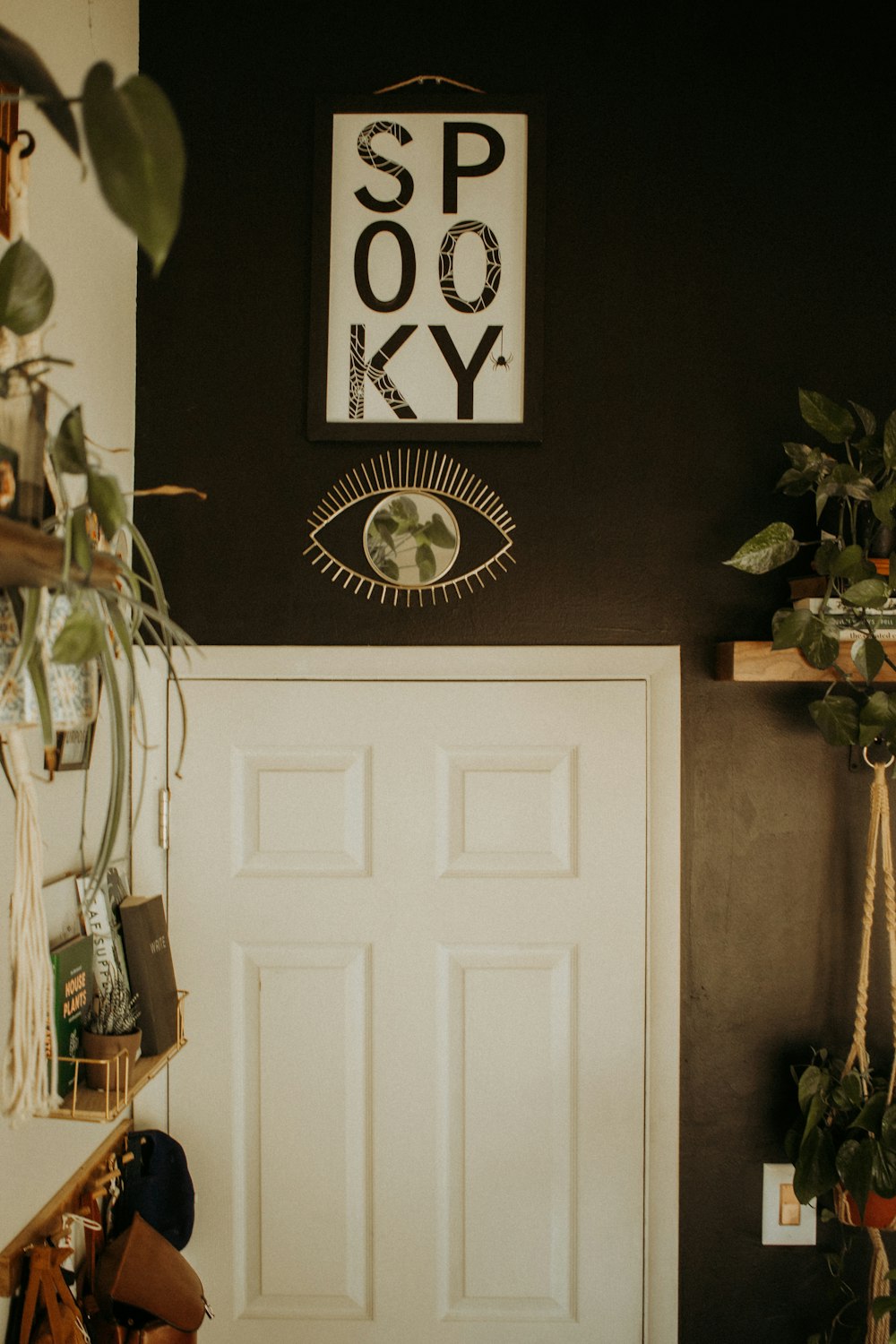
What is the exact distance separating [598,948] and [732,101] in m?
1.64

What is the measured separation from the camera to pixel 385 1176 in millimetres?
1810

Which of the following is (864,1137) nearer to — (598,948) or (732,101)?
(598,948)

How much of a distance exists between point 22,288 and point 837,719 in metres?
1.36

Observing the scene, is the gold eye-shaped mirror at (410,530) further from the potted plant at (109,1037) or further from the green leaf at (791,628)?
the potted plant at (109,1037)

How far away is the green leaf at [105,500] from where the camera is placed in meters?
0.84

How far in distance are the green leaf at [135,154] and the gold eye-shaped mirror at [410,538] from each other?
1.19m

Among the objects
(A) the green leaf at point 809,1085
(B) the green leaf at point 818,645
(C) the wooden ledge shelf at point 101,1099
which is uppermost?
(B) the green leaf at point 818,645

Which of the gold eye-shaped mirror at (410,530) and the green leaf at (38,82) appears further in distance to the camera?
the gold eye-shaped mirror at (410,530)

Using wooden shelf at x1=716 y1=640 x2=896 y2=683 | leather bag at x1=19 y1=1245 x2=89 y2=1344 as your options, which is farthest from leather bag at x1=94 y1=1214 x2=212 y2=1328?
wooden shelf at x1=716 y1=640 x2=896 y2=683

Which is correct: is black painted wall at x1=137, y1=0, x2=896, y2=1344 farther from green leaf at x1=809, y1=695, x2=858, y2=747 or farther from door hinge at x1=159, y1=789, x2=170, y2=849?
door hinge at x1=159, y1=789, x2=170, y2=849

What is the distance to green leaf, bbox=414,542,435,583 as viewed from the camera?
5.96 ft

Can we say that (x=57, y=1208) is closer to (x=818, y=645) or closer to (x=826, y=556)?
(x=818, y=645)

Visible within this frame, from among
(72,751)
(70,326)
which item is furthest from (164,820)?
(70,326)

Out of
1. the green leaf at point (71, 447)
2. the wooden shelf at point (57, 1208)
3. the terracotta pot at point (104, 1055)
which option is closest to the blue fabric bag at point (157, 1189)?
the wooden shelf at point (57, 1208)
